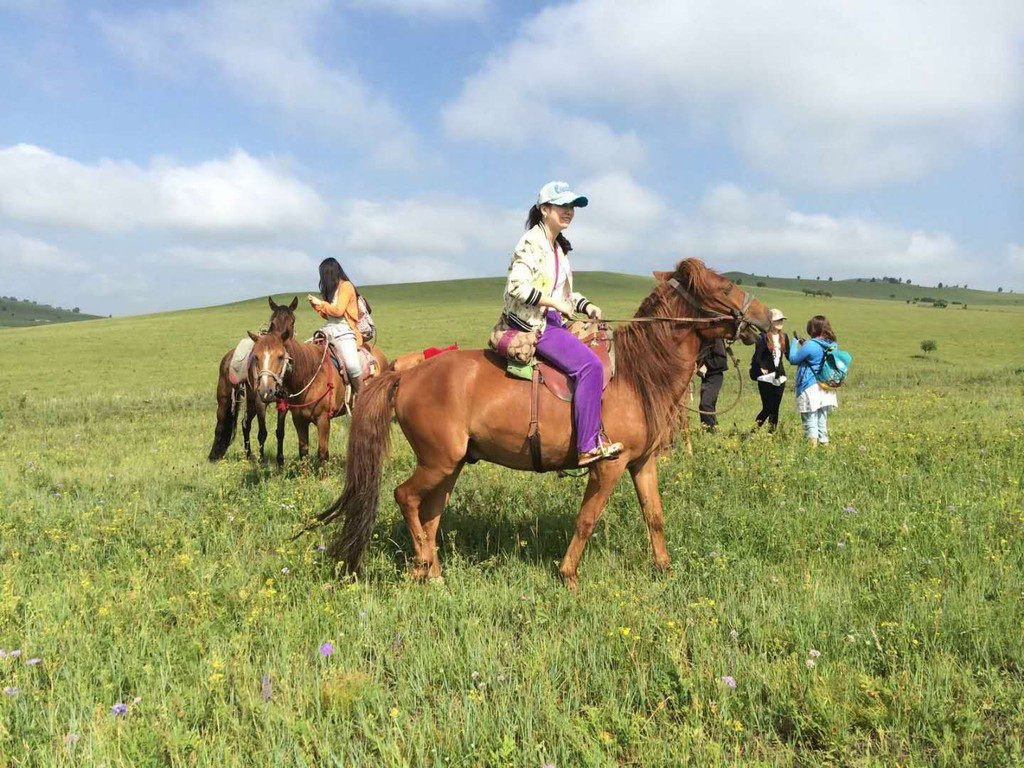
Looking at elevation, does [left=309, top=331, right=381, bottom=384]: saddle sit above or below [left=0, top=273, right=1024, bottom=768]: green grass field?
above

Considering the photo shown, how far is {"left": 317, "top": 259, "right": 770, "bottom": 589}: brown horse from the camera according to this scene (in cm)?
521

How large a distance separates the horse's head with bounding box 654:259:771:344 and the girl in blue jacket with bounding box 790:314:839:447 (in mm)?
5307

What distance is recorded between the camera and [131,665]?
376 cm

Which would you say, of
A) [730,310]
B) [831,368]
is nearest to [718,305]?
[730,310]

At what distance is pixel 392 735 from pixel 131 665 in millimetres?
1802

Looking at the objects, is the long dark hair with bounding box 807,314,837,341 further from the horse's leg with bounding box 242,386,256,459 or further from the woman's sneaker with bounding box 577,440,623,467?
the horse's leg with bounding box 242,386,256,459

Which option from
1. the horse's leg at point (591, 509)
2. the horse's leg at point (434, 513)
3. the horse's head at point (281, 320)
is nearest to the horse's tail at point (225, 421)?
the horse's head at point (281, 320)

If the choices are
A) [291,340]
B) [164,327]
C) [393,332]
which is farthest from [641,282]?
[291,340]

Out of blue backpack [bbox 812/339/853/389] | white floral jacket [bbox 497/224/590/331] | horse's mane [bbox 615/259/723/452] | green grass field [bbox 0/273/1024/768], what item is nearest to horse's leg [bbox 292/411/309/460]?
green grass field [bbox 0/273/1024/768]

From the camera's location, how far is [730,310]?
17.7ft

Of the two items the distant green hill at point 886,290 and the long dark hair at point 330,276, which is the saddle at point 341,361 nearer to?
the long dark hair at point 330,276

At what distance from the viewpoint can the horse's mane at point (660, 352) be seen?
5344 millimetres

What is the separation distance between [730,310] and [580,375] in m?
1.46

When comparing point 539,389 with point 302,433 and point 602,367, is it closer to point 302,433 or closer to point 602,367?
point 602,367
